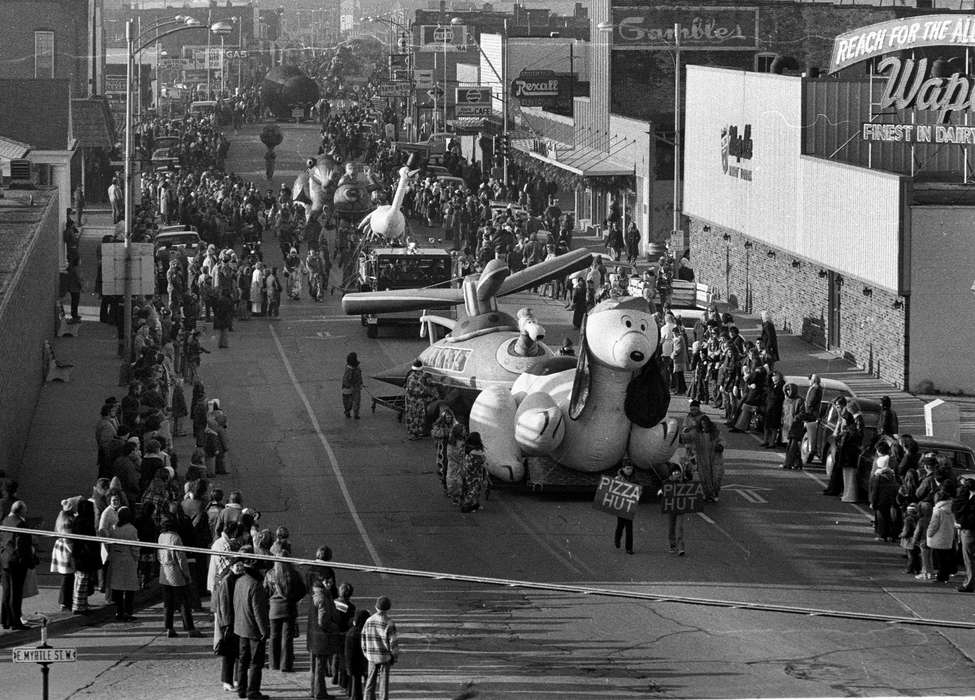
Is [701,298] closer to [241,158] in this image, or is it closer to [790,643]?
[790,643]

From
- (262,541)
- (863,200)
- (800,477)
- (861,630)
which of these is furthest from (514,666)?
(863,200)

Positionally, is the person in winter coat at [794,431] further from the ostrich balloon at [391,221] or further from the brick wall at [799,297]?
the ostrich balloon at [391,221]

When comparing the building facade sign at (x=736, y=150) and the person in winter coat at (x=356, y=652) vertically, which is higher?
the building facade sign at (x=736, y=150)

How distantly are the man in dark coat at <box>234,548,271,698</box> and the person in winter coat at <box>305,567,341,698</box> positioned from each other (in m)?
0.48

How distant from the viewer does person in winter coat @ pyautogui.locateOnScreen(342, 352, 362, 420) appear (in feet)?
109

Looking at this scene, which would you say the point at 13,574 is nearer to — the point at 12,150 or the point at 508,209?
the point at 12,150

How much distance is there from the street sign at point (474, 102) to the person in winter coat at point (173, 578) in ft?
188

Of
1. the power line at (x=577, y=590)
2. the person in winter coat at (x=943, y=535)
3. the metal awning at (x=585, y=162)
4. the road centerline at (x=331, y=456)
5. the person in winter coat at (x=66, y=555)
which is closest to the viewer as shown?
the power line at (x=577, y=590)

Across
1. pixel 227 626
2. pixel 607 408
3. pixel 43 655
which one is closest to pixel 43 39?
pixel 607 408

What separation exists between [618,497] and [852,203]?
17.7 metres

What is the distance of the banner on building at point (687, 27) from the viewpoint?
222 ft

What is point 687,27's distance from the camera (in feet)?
225

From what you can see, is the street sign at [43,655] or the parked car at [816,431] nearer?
the street sign at [43,655]

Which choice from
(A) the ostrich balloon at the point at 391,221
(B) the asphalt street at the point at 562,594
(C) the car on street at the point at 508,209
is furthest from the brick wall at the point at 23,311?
(C) the car on street at the point at 508,209
